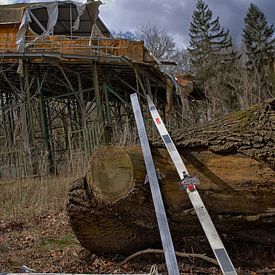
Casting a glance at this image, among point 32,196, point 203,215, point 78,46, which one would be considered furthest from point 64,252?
point 78,46

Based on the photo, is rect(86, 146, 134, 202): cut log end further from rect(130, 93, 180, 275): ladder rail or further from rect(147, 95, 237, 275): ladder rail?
rect(147, 95, 237, 275): ladder rail

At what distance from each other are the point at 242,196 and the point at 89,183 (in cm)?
116

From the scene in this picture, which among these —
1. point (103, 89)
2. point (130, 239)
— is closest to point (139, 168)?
point (130, 239)

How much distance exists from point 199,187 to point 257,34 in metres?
39.9

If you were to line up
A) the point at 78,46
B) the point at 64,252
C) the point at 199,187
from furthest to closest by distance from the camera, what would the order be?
the point at 78,46
the point at 64,252
the point at 199,187

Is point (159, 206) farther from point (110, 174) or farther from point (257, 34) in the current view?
point (257, 34)

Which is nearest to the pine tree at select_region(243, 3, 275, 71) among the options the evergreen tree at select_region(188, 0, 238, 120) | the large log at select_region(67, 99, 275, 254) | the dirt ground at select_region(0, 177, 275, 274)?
the evergreen tree at select_region(188, 0, 238, 120)

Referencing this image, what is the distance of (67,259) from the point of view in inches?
146

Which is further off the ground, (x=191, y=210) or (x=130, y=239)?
(x=191, y=210)

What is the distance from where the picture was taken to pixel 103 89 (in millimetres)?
14594

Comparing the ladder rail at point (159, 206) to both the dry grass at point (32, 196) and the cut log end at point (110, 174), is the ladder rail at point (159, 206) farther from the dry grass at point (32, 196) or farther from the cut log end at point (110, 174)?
the dry grass at point (32, 196)

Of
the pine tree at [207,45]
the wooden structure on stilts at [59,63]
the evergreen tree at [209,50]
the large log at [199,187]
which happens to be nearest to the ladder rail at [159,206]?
the large log at [199,187]

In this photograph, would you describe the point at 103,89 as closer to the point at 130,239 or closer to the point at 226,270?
the point at 130,239

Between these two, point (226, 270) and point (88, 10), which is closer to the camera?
point (226, 270)
